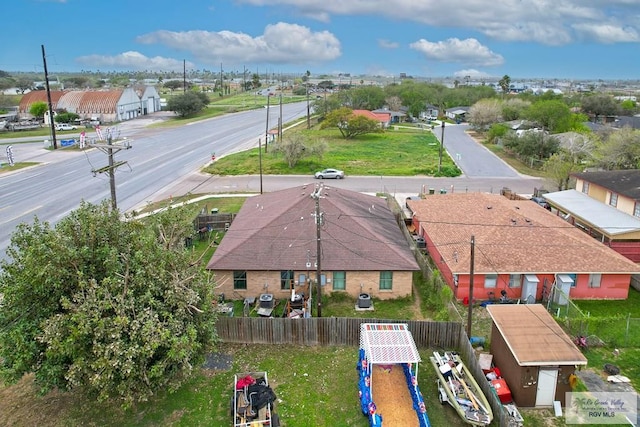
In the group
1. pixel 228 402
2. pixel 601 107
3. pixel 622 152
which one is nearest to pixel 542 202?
pixel 622 152

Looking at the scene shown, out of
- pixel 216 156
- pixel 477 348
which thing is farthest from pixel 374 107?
pixel 477 348

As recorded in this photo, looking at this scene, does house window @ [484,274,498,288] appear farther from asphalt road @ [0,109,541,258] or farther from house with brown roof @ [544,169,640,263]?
asphalt road @ [0,109,541,258]

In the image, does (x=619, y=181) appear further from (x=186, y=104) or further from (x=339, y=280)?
(x=186, y=104)

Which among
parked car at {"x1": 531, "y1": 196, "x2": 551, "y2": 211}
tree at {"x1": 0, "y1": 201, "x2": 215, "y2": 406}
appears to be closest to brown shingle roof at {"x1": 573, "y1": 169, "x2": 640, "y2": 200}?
parked car at {"x1": 531, "y1": 196, "x2": 551, "y2": 211}

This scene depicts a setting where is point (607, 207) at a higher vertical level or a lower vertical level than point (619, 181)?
lower

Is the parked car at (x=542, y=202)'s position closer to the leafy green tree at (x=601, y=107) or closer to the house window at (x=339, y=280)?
the house window at (x=339, y=280)

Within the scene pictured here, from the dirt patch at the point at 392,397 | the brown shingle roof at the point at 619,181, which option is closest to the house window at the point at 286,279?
the dirt patch at the point at 392,397

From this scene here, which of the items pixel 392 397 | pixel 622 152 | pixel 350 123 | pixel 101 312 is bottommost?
pixel 392 397
